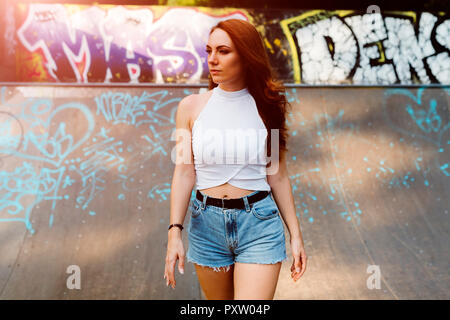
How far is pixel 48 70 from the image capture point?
7160 mm

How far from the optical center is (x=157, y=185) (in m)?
5.80

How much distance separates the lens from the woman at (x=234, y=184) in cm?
201

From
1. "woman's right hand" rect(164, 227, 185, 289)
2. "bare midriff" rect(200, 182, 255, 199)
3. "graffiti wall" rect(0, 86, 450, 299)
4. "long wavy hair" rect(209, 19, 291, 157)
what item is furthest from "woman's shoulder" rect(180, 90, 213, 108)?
"graffiti wall" rect(0, 86, 450, 299)

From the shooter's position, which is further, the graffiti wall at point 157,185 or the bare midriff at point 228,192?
the graffiti wall at point 157,185

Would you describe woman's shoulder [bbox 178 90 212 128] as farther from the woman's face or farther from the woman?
the woman's face

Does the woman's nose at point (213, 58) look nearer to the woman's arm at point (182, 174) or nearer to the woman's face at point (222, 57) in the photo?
the woman's face at point (222, 57)

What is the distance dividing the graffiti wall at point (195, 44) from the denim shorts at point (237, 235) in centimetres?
569

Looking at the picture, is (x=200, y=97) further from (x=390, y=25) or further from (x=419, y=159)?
(x=390, y=25)

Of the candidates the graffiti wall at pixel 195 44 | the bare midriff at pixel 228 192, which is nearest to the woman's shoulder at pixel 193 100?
the bare midriff at pixel 228 192

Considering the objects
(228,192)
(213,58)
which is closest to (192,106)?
(213,58)

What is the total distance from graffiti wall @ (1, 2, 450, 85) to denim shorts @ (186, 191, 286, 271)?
5688 mm

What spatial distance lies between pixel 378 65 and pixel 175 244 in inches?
275

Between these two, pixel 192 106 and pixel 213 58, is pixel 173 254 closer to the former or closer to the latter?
pixel 192 106

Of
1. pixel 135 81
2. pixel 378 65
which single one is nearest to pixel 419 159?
pixel 378 65
